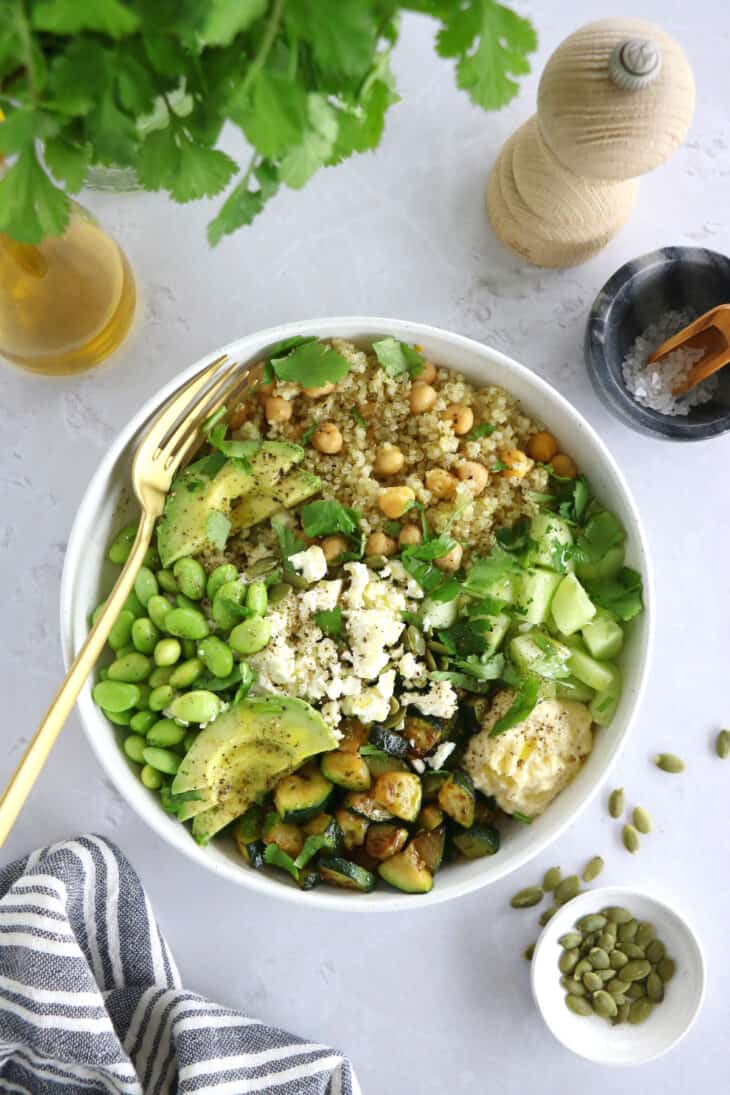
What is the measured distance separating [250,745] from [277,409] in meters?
0.54

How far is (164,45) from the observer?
89 centimetres

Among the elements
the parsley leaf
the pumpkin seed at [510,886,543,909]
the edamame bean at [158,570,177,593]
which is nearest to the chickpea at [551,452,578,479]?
the parsley leaf

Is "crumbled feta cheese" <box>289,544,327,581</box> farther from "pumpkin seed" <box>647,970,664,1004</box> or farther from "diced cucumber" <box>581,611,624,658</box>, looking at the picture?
"pumpkin seed" <box>647,970,664,1004</box>

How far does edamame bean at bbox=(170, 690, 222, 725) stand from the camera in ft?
5.10

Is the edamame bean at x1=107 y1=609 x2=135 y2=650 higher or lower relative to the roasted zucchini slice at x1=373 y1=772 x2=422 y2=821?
higher

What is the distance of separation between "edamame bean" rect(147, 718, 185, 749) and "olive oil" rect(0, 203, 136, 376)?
0.67 meters

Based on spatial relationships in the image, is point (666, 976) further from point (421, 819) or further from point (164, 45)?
point (164, 45)

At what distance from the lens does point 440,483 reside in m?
1.68

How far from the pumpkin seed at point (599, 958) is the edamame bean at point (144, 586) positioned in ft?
3.30

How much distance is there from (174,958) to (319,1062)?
32cm

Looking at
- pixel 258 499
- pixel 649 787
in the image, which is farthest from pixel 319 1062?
pixel 258 499

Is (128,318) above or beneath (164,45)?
beneath

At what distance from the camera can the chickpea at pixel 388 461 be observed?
1698mm

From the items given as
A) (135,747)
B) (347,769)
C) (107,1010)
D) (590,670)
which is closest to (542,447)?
(590,670)
